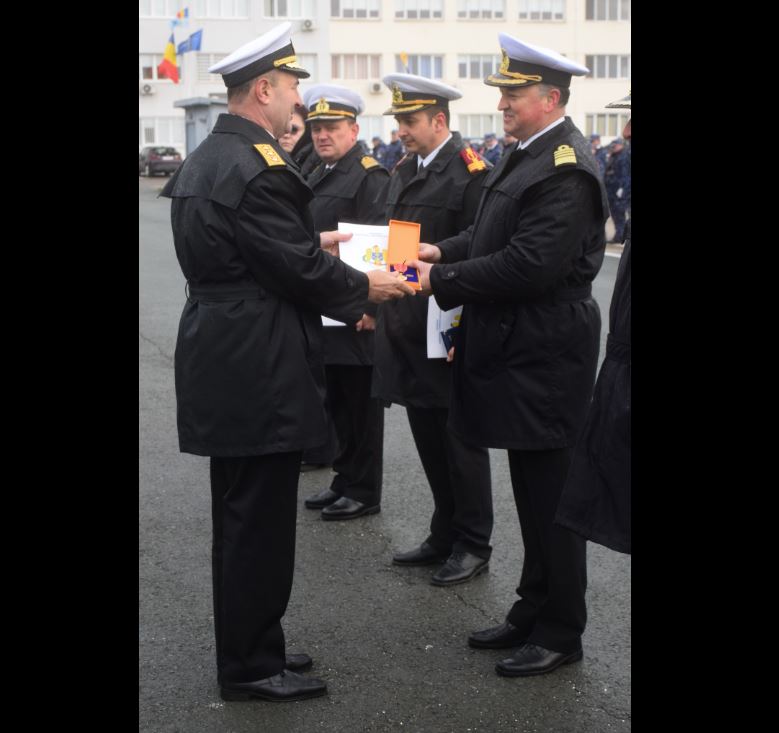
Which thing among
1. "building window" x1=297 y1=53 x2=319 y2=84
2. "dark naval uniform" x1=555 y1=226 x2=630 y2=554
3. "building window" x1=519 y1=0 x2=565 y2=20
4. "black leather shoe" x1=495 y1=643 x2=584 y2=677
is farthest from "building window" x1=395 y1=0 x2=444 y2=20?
"dark naval uniform" x1=555 y1=226 x2=630 y2=554

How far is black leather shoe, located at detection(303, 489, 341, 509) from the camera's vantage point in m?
5.99

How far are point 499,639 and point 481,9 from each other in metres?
76.9

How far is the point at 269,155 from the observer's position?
355cm

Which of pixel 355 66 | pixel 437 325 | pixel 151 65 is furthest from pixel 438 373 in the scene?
pixel 151 65

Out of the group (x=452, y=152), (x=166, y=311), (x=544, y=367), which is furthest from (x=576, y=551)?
(x=166, y=311)

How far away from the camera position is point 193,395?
3.70 m

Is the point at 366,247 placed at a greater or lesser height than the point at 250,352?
greater

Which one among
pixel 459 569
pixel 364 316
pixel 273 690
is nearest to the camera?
pixel 273 690

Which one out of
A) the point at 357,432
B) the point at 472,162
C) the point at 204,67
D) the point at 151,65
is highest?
the point at 151,65

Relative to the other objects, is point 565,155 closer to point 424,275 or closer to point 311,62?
point 424,275

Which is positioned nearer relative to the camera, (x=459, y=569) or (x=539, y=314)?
(x=539, y=314)

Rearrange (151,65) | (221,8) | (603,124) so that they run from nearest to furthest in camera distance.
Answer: (221,8), (151,65), (603,124)

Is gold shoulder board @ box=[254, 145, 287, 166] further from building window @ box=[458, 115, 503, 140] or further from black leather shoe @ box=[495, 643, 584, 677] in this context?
building window @ box=[458, 115, 503, 140]
